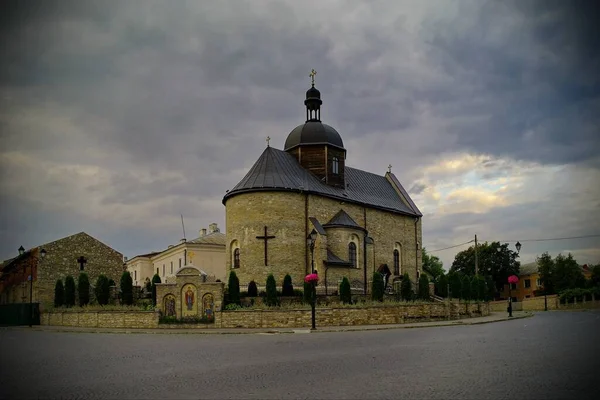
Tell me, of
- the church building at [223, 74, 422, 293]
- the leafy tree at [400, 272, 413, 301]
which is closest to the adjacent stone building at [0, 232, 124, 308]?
the church building at [223, 74, 422, 293]

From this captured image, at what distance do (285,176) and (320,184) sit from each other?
11.6 ft

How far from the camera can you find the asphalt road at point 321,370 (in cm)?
1005

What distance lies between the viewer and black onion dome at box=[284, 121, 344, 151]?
47.1 meters

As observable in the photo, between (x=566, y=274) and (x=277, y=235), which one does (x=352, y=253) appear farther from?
(x=566, y=274)

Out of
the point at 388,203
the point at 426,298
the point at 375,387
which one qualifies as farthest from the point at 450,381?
the point at 388,203

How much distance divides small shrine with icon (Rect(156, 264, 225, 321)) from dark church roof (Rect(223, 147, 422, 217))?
10858 millimetres

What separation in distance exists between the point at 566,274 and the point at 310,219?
42.6 m

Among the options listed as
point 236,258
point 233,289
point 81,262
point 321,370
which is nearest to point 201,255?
point 81,262

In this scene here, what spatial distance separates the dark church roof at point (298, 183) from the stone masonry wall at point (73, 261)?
12.3 m

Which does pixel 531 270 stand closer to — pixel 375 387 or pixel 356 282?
pixel 356 282

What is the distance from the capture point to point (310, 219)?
42.6m

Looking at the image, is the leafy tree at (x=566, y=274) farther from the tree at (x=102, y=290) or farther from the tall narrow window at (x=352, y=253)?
the tree at (x=102, y=290)

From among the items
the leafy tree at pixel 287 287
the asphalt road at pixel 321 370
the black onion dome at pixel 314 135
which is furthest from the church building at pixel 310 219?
the asphalt road at pixel 321 370

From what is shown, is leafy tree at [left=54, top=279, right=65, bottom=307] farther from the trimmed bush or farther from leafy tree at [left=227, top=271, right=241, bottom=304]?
leafy tree at [left=227, top=271, right=241, bottom=304]
